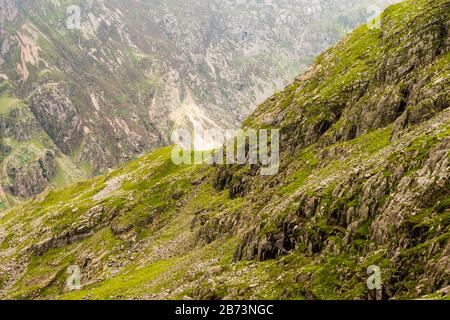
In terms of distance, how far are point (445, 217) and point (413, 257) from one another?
4243 millimetres

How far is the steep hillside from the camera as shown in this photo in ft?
157

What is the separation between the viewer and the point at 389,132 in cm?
7288

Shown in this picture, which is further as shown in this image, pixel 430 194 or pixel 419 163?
pixel 419 163

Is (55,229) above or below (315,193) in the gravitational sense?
below

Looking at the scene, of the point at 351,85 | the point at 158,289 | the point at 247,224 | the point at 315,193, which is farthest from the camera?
the point at 351,85

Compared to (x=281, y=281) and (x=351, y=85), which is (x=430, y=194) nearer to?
(x=281, y=281)

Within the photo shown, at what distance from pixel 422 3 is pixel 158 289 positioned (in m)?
69.2

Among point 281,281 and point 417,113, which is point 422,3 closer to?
point 417,113

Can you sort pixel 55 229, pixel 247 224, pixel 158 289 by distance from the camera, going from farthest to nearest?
pixel 55 229 < pixel 247 224 < pixel 158 289

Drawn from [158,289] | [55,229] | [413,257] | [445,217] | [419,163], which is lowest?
[55,229]

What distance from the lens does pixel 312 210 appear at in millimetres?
62781

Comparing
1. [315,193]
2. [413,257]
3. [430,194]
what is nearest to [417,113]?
[315,193]

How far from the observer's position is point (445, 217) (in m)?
43.7

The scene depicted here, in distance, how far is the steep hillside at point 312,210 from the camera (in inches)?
1885
